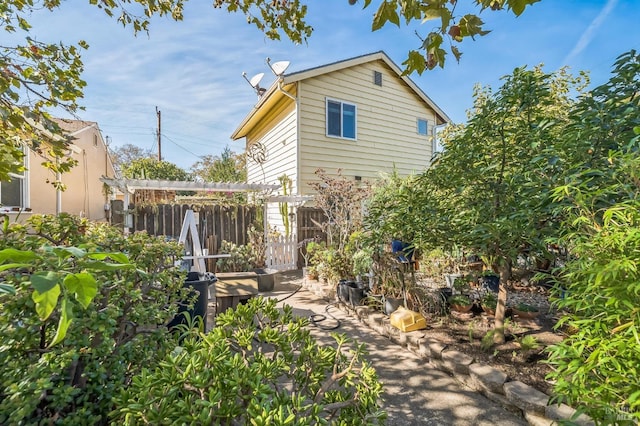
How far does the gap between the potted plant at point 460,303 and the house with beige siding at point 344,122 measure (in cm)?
524

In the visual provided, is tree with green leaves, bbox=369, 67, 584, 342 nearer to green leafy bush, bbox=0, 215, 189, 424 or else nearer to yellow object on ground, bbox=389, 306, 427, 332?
yellow object on ground, bbox=389, 306, 427, 332

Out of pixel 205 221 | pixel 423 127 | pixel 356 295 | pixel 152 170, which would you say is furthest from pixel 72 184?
pixel 423 127

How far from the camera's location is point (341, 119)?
9.56 meters

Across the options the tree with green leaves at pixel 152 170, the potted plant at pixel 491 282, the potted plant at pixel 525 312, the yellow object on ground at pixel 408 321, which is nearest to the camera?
the yellow object on ground at pixel 408 321

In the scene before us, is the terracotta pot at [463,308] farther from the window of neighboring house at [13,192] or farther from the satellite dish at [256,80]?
the satellite dish at [256,80]

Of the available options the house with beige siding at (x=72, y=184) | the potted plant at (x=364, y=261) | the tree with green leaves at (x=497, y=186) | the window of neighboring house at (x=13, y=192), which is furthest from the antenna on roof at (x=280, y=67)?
the window of neighboring house at (x=13, y=192)

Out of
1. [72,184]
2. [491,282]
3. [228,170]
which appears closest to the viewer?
[491,282]

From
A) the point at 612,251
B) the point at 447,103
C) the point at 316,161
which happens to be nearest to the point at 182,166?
the point at 316,161

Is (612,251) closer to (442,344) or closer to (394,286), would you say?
(442,344)

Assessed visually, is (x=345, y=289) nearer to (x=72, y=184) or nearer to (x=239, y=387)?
(x=239, y=387)

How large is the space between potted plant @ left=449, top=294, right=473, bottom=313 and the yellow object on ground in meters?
0.67

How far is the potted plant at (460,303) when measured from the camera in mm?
4305

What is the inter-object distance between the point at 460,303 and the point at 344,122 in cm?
694

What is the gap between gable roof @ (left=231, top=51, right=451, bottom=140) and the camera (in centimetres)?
856
